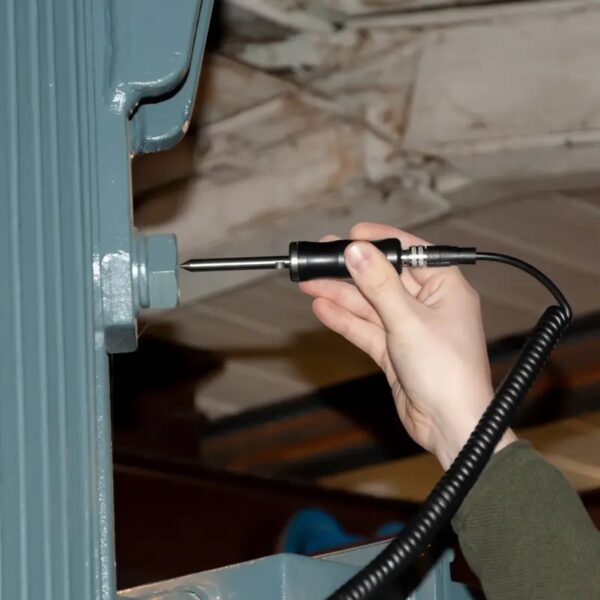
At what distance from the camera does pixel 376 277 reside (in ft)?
3.05

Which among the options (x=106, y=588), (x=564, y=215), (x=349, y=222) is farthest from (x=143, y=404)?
(x=106, y=588)

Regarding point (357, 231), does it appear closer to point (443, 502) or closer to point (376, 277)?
point (376, 277)

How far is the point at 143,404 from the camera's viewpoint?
125 inches

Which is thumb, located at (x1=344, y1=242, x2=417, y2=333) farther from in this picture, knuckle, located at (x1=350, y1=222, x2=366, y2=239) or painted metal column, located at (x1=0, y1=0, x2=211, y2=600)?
painted metal column, located at (x1=0, y1=0, x2=211, y2=600)

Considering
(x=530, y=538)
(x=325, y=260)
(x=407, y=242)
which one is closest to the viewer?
(x=530, y=538)

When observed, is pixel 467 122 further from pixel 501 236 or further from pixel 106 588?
pixel 106 588

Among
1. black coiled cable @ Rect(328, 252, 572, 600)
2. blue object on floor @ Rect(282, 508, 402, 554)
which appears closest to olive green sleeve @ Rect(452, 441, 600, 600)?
black coiled cable @ Rect(328, 252, 572, 600)

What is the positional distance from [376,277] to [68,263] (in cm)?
29

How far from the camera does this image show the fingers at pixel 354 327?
1078 millimetres

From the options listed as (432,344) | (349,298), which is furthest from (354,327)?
(432,344)

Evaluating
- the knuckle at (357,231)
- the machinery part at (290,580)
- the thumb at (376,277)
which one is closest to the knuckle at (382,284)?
the thumb at (376,277)

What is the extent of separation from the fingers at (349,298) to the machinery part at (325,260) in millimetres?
112

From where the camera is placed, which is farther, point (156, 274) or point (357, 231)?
point (357, 231)

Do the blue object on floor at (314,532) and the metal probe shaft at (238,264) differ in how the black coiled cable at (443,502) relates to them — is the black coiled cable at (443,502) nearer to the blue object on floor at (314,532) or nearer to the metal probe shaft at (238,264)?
the metal probe shaft at (238,264)
